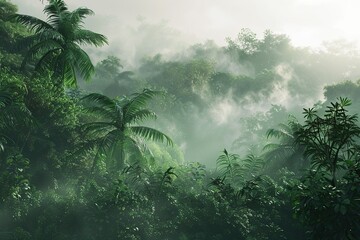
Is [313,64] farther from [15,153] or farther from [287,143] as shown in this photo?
[15,153]

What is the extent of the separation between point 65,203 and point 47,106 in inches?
209

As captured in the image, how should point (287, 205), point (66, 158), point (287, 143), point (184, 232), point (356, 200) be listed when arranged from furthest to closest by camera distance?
point (287, 143)
point (66, 158)
point (287, 205)
point (184, 232)
point (356, 200)

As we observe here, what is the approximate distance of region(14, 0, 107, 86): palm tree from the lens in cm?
1731

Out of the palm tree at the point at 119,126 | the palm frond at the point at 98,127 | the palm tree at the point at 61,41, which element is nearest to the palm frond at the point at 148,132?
the palm tree at the point at 119,126

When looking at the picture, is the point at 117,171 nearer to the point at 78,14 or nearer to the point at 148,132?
the point at 148,132

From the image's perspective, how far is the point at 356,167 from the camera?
7859 mm

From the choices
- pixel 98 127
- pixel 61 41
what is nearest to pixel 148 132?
pixel 98 127

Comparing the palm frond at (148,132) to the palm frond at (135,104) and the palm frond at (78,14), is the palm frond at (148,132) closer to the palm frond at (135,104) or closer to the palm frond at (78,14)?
the palm frond at (135,104)

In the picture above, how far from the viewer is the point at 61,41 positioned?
17750mm

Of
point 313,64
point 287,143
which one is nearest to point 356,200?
point 287,143

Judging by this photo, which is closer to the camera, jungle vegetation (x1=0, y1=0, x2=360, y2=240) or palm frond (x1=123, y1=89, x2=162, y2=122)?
jungle vegetation (x1=0, y1=0, x2=360, y2=240)

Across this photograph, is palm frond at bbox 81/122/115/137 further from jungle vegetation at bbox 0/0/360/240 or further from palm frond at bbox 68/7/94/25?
palm frond at bbox 68/7/94/25

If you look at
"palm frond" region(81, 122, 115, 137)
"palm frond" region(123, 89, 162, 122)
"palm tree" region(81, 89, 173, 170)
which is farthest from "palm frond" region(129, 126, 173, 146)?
"palm frond" region(81, 122, 115, 137)

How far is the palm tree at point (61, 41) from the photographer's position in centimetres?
1731
